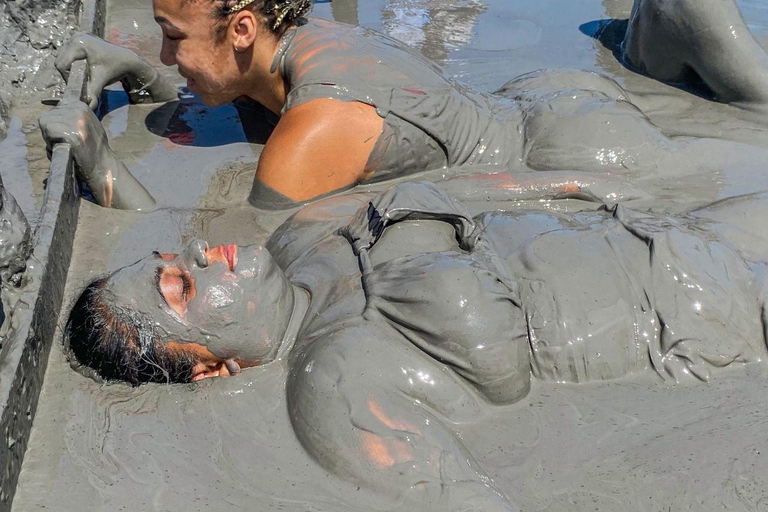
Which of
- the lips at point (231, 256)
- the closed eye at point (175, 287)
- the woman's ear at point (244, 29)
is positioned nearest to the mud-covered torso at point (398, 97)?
the woman's ear at point (244, 29)

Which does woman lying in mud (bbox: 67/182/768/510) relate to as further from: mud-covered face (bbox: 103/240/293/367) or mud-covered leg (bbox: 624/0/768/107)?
mud-covered leg (bbox: 624/0/768/107)

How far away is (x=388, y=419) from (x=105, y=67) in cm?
296

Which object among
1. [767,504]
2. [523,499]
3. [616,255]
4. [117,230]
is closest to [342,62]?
[117,230]

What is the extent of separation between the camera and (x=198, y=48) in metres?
3.50

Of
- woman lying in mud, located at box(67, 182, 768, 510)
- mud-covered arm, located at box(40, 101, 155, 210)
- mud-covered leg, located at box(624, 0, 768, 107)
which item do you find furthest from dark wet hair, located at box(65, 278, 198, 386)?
mud-covered leg, located at box(624, 0, 768, 107)

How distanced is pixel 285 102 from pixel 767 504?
8.29 feet

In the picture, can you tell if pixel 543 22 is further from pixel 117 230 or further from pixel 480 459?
pixel 480 459

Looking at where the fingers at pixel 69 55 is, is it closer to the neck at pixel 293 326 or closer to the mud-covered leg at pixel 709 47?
the neck at pixel 293 326

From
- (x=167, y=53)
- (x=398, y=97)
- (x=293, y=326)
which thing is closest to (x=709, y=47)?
(x=398, y=97)

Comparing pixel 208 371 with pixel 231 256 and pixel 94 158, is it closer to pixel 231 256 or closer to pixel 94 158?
pixel 231 256

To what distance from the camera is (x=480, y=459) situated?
235cm

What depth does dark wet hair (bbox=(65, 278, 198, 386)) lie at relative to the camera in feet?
8.12

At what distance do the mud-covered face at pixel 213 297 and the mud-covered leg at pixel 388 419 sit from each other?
22cm

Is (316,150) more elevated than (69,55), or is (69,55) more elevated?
(316,150)
